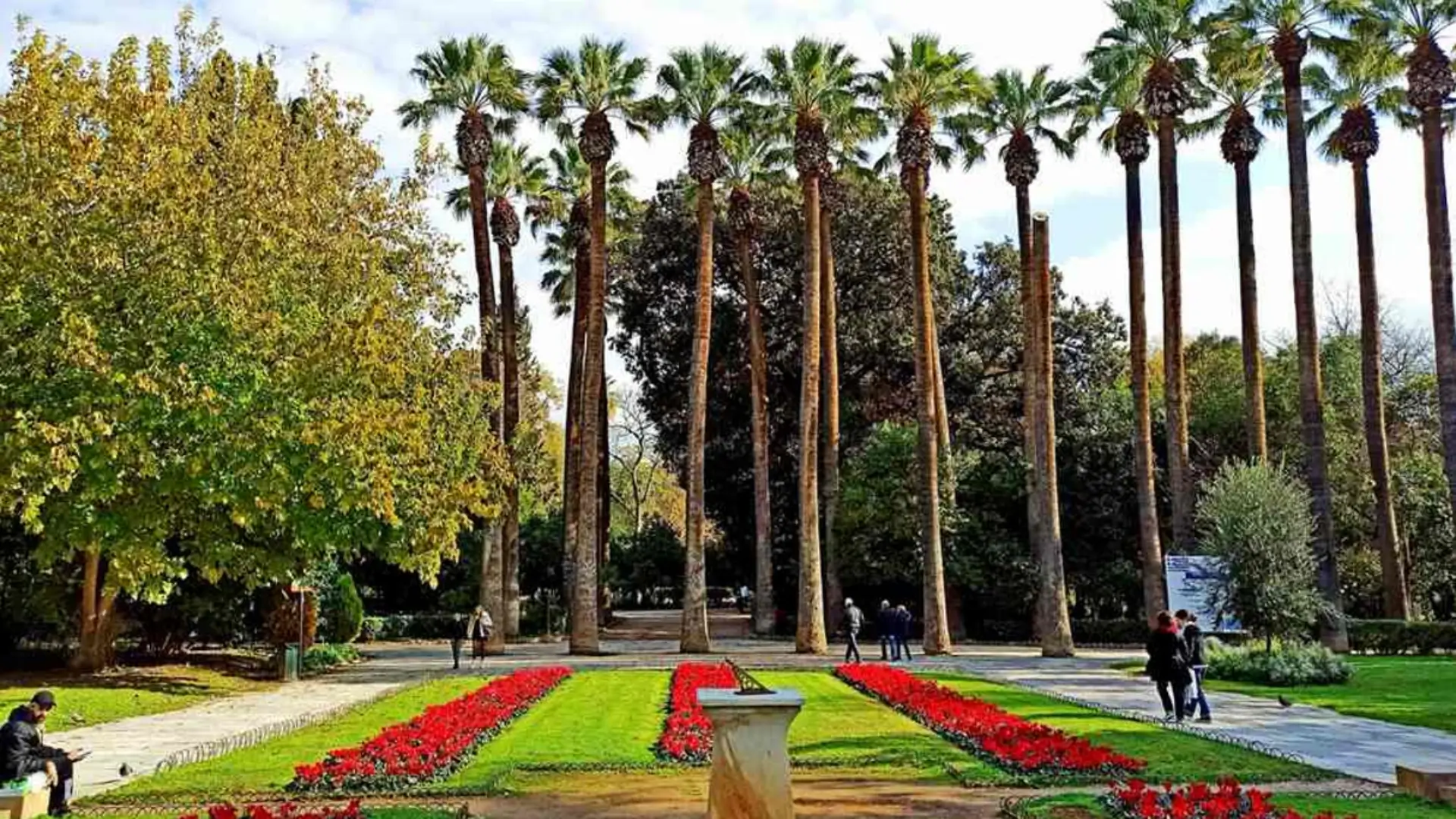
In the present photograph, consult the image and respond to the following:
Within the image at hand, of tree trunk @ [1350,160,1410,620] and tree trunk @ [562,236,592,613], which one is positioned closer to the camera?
tree trunk @ [1350,160,1410,620]

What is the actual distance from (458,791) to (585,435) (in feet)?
69.1

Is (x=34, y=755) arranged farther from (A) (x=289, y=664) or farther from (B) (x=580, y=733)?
(A) (x=289, y=664)

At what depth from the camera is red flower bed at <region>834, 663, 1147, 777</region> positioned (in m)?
11.6

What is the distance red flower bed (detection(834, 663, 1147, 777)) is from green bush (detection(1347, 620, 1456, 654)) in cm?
1768

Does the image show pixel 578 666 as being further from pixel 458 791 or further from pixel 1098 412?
pixel 1098 412

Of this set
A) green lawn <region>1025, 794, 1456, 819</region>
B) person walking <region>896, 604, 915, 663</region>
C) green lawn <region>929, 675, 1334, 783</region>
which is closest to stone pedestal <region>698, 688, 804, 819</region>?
green lawn <region>1025, 794, 1456, 819</region>

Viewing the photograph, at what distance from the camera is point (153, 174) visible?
17.5 metres

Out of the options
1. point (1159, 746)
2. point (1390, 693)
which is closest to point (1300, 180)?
point (1390, 693)

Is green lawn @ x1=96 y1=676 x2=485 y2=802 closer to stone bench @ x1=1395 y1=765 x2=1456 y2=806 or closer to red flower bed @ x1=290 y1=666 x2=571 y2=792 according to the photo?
red flower bed @ x1=290 y1=666 x2=571 y2=792

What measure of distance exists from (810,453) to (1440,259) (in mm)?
17682

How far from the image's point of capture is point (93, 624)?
23641mm

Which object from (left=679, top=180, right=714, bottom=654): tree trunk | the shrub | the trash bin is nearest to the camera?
the shrub

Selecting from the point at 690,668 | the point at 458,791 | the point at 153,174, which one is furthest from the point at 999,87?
the point at 458,791

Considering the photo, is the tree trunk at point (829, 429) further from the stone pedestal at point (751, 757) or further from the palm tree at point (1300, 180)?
the stone pedestal at point (751, 757)
